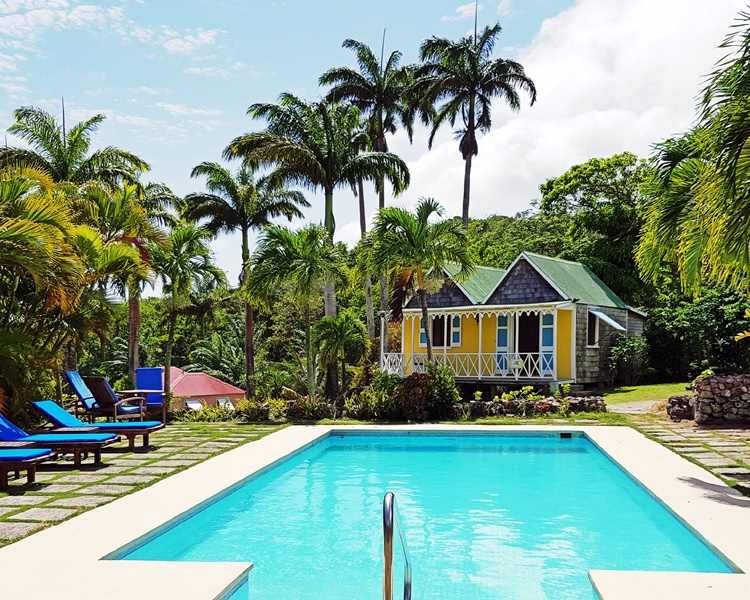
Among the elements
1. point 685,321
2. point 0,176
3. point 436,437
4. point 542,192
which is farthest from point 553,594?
point 542,192

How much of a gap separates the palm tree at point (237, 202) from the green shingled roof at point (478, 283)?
28.1 ft

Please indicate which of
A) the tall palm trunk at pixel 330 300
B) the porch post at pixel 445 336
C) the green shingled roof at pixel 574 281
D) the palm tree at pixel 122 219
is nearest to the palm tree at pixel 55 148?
the palm tree at pixel 122 219

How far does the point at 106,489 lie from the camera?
370 inches

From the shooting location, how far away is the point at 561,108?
24766 millimetres

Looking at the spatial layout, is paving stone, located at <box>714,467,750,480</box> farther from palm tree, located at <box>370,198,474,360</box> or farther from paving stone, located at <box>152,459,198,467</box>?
palm tree, located at <box>370,198,474,360</box>

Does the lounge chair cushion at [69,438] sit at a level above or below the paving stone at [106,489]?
above

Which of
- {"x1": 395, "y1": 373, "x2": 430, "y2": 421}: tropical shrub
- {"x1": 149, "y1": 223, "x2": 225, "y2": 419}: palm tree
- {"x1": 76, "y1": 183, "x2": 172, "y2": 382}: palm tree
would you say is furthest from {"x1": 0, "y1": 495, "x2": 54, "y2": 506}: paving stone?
{"x1": 149, "y1": 223, "x2": 225, "y2": 419}: palm tree

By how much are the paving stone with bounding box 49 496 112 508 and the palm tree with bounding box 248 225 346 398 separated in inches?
434

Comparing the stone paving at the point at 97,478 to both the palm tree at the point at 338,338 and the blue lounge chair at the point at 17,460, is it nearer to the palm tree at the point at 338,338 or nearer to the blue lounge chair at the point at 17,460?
the blue lounge chair at the point at 17,460

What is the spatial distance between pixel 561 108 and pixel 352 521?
62.8 ft

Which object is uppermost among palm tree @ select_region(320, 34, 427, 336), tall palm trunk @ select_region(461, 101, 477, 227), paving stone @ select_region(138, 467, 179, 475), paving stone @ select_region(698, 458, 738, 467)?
palm tree @ select_region(320, 34, 427, 336)

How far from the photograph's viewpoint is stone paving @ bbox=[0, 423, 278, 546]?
7.84 meters

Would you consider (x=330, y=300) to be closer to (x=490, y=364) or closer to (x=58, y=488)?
(x=490, y=364)

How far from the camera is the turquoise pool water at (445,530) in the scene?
6918 mm
